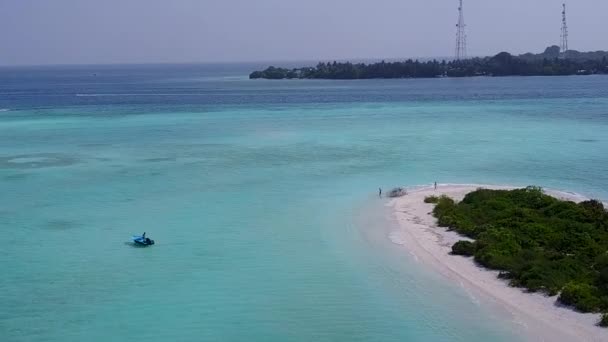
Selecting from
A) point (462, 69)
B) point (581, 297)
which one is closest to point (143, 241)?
point (581, 297)

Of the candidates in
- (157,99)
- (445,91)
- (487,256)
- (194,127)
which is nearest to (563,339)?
(487,256)

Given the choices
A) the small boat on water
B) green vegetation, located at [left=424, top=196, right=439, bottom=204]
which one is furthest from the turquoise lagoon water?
green vegetation, located at [left=424, top=196, right=439, bottom=204]

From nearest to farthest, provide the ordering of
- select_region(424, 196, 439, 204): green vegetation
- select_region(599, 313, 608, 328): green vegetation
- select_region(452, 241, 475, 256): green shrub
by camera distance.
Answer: select_region(599, 313, 608, 328): green vegetation → select_region(452, 241, 475, 256): green shrub → select_region(424, 196, 439, 204): green vegetation

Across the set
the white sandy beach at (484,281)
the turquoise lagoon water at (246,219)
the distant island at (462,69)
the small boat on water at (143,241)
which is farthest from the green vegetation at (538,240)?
the distant island at (462,69)

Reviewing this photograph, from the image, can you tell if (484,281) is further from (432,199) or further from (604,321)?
(432,199)

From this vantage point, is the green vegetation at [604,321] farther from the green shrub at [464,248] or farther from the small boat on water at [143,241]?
the small boat on water at [143,241]

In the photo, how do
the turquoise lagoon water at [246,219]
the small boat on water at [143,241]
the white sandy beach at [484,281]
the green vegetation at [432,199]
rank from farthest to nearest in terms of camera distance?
the green vegetation at [432,199] → the small boat on water at [143,241] → the turquoise lagoon water at [246,219] → the white sandy beach at [484,281]

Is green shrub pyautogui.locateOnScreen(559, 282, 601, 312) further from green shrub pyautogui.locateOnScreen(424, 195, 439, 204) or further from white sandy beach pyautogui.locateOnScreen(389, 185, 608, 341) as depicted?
green shrub pyautogui.locateOnScreen(424, 195, 439, 204)
